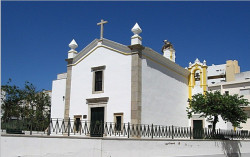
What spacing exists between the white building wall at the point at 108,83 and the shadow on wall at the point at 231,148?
660cm

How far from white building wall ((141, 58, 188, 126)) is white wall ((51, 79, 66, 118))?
22.6 feet

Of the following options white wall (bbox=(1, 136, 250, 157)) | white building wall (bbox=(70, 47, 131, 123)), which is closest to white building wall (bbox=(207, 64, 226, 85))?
white building wall (bbox=(70, 47, 131, 123))

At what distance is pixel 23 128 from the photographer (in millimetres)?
12148

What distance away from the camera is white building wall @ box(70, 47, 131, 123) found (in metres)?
17.4

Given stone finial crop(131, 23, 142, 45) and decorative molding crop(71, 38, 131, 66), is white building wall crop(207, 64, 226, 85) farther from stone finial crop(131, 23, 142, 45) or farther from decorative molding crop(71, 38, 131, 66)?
stone finial crop(131, 23, 142, 45)

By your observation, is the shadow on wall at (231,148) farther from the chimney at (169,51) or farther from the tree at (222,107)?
the chimney at (169,51)

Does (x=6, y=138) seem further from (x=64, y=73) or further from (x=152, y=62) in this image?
(x=64, y=73)

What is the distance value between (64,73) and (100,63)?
663cm

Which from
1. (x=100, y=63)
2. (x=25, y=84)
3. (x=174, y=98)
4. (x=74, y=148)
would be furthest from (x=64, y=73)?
(x=74, y=148)

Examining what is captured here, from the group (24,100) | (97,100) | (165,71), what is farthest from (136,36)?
(24,100)

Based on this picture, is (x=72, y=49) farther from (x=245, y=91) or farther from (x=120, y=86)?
(x=245, y=91)

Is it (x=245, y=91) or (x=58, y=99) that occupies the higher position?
(x=245, y=91)

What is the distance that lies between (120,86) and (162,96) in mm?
3419

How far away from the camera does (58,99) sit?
69.7 ft
